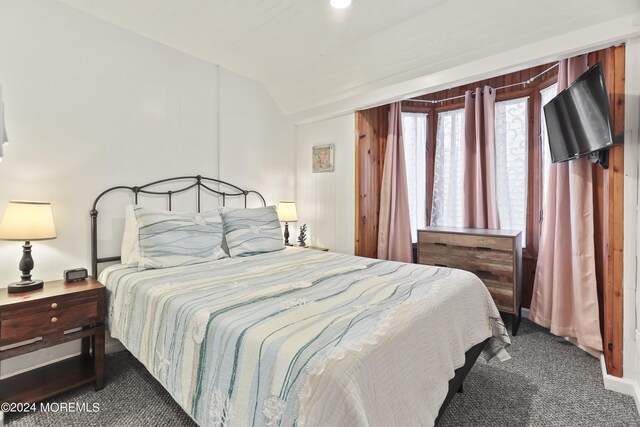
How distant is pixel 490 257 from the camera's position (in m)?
2.77

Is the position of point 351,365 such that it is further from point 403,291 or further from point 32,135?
point 32,135

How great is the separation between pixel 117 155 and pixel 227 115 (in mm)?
1157

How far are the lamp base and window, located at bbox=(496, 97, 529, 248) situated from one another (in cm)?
393

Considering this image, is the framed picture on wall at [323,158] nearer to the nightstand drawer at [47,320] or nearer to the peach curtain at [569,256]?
the peach curtain at [569,256]

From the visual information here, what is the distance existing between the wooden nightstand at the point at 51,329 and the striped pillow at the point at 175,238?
0.38 meters

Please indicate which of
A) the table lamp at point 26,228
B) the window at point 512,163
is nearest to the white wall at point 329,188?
the window at point 512,163

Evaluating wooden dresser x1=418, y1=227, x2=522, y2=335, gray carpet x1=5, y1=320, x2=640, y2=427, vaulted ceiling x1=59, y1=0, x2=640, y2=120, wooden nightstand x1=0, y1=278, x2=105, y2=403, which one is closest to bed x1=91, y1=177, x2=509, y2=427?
wooden nightstand x1=0, y1=278, x2=105, y2=403

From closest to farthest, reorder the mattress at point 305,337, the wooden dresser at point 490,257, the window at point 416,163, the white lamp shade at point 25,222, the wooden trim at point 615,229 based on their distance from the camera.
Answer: the mattress at point 305,337 < the white lamp shade at point 25,222 < the wooden trim at point 615,229 < the wooden dresser at point 490,257 < the window at point 416,163

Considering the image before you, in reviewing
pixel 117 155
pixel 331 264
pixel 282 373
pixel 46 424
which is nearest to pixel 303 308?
pixel 282 373

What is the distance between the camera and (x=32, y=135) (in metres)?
2.12

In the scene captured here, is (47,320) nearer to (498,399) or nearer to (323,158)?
(498,399)

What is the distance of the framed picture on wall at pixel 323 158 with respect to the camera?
3.65 m

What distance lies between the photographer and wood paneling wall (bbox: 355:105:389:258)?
345 centimetres

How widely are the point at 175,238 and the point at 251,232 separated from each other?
0.66 meters
